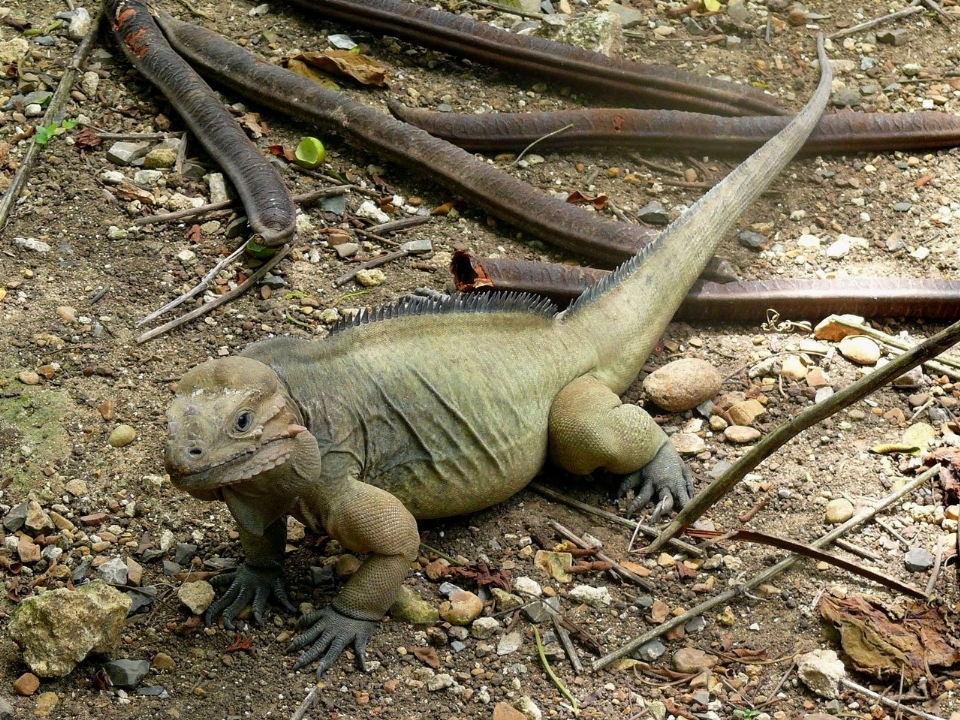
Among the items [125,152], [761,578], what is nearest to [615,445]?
[761,578]

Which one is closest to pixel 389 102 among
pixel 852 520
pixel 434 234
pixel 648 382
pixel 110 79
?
pixel 434 234

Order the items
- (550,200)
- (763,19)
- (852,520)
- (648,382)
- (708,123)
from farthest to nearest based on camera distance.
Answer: (763,19) < (708,123) < (550,200) < (648,382) < (852,520)

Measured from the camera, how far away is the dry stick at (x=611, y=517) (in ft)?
14.3

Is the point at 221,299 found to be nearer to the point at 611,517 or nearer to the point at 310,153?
the point at 310,153

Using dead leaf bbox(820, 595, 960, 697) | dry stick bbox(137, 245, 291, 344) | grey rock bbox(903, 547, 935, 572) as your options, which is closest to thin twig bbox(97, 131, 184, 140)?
dry stick bbox(137, 245, 291, 344)

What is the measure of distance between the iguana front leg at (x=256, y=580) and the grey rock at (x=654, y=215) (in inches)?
122

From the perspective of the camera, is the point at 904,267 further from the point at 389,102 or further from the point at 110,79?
the point at 110,79

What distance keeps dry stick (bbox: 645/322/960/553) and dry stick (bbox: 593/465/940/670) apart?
1.59ft

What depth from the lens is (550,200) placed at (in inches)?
230

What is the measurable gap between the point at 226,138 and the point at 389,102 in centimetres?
112

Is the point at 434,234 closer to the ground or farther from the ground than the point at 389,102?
closer to the ground

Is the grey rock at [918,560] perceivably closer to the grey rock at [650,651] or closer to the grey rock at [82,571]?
the grey rock at [650,651]

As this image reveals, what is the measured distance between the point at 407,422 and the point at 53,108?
3354 millimetres

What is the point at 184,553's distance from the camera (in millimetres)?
4137
